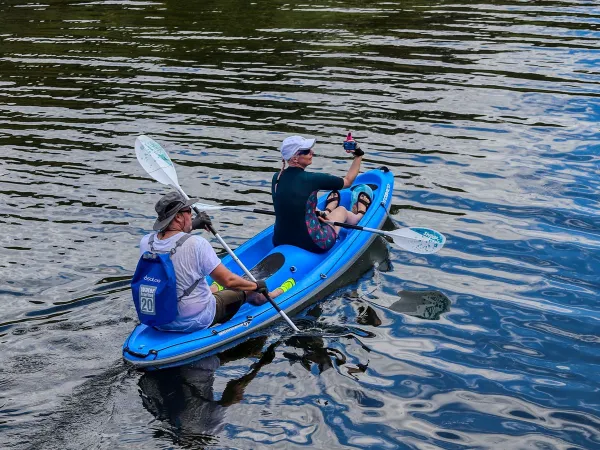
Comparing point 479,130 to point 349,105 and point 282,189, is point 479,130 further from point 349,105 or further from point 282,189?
point 282,189

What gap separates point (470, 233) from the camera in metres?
13.0

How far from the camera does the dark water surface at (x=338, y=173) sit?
8406mm

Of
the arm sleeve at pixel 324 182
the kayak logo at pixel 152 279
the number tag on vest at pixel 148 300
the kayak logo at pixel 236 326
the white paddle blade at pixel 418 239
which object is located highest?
the arm sleeve at pixel 324 182

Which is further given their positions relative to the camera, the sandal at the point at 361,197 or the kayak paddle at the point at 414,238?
the sandal at the point at 361,197

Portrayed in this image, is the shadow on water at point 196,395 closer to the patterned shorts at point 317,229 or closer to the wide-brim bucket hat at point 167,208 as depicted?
the wide-brim bucket hat at point 167,208

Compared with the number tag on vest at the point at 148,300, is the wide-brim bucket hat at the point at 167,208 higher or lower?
higher

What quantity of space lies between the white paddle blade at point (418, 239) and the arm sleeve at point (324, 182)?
1063mm

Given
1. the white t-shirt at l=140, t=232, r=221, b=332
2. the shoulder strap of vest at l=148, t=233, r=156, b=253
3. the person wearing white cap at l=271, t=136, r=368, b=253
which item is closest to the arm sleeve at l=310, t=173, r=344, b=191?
the person wearing white cap at l=271, t=136, r=368, b=253

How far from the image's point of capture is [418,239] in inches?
463

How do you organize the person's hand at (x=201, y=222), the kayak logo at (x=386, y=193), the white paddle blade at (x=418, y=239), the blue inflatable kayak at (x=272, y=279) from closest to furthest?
the blue inflatable kayak at (x=272, y=279), the person's hand at (x=201, y=222), the white paddle blade at (x=418, y=239), the kayak logo at (x=386, y=193)

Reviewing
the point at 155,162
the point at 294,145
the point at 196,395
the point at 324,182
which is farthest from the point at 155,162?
the point at 196,395

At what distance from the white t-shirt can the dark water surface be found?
552 mm

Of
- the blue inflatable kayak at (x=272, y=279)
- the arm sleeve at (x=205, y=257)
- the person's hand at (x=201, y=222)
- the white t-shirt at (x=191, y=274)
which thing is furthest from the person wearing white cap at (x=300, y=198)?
the arm sleeve at (x=205, y=257)

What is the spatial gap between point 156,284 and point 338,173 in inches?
282
